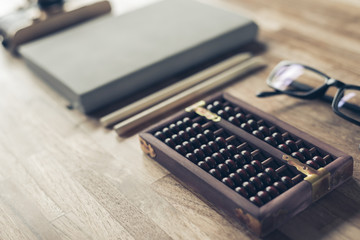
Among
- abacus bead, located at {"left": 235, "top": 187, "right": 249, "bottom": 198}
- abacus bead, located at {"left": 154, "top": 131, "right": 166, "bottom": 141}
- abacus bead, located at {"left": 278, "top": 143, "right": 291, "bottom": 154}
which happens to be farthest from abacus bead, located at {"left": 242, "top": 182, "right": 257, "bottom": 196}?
abacus bead, located at {"left": 154, "top": 131, "right": 166, "bottom": 141}

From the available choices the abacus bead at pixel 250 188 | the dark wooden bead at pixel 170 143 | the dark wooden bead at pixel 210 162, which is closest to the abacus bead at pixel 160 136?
the dark wooden bead at pixel 170 143

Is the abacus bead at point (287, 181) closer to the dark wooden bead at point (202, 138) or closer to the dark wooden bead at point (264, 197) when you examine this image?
the dark wooden bead at point (264, 197)

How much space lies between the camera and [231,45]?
1445mm

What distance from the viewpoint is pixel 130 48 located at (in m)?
1.38

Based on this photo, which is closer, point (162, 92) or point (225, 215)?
point (225, 215)

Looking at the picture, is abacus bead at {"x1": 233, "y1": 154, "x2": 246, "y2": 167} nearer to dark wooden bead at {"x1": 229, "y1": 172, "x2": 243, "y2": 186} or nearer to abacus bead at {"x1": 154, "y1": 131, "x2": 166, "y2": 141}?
dark wooden bead at {"x1": 229, "y1": 172, "x2": 243, "y2": 186}

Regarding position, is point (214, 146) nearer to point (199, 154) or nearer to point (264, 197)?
point (199, 154)

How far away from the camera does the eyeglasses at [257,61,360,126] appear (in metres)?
1.11

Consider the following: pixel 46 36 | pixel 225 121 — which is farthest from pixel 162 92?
pixel 46 36

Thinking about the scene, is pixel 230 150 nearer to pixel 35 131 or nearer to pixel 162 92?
pixel 162 92

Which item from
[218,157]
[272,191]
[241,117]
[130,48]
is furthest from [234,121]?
[130,48]

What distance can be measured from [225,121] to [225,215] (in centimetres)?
22

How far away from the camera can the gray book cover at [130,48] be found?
127cm

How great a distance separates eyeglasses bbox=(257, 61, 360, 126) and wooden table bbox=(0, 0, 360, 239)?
0.03 metres
